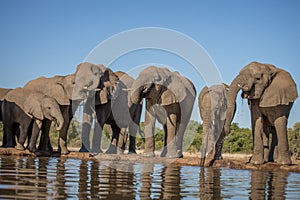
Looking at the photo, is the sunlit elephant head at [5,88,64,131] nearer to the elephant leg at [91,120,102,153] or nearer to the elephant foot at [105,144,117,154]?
the elephant leg at [91,120,102,153]

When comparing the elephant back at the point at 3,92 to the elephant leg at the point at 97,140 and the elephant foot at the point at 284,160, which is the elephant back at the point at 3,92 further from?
the elephant foot at the point at 284,160

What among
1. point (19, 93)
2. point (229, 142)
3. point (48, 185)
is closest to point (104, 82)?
point (19, 93)

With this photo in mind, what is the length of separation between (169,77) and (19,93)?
15.4 feet

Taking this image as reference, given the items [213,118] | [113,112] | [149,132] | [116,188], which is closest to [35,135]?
[149,132]

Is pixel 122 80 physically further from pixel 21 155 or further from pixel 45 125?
pixel 21 155

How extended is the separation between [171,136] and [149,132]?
2.10 ft

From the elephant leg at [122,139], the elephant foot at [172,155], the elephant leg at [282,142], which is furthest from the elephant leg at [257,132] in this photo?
the elephant leg at [122,139]

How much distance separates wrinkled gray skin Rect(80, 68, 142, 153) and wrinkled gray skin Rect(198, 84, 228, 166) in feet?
9.18

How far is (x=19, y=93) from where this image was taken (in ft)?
52.0

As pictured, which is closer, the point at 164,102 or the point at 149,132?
the point at 149,132

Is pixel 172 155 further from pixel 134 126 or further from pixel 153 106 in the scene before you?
pixel 134 126

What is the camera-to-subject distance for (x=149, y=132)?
1452 cm

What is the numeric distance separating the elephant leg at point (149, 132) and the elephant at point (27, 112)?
94.3 inches

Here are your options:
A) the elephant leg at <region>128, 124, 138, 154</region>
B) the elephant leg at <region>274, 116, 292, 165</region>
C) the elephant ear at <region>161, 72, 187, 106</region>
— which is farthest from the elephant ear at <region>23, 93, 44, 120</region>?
the elephant leg at <region>274, 116, 292, 165</region>
